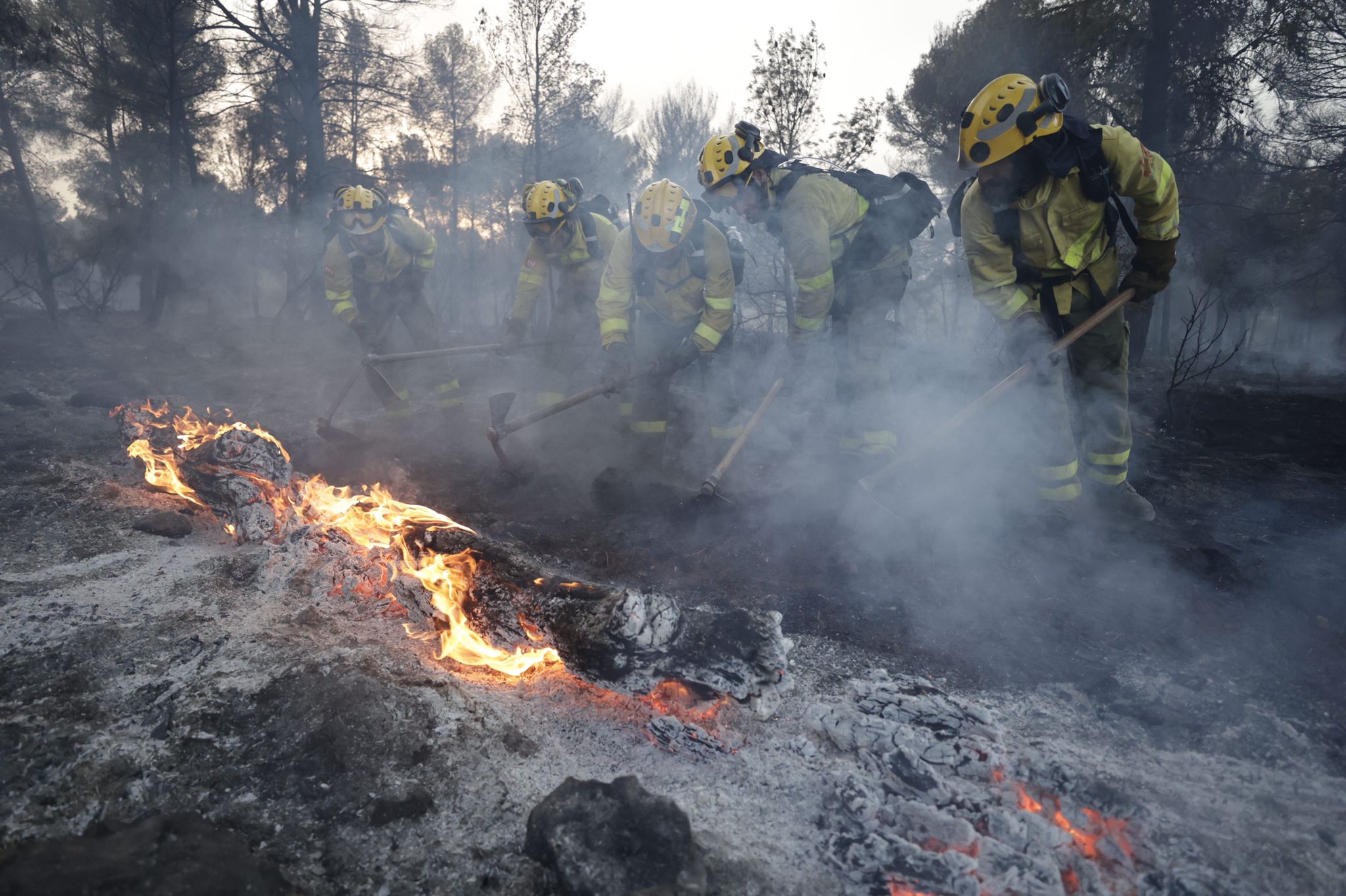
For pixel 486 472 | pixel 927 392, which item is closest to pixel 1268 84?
pixel 927 392

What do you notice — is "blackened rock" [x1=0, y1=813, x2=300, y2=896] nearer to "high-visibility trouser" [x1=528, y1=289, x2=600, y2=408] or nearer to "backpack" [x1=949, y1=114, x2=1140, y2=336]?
"backpack" [x1=949, y1=114, x2=1140, y2=336]

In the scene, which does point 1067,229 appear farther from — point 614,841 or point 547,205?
point 547,205

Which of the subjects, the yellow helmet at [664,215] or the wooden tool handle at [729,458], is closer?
the wooden tool handle at [729,458]

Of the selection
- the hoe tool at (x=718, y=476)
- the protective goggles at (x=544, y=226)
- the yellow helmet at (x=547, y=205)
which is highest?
the yellow helmet at (x=547, y=205)

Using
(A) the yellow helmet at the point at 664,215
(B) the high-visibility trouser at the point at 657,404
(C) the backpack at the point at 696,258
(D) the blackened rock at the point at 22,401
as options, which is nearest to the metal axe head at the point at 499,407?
(B) the high-visibility trouser at the point at 657,404

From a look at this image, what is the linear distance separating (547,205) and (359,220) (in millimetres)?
2397

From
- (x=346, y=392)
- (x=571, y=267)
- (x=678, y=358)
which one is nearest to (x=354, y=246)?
(x=346, y=392)

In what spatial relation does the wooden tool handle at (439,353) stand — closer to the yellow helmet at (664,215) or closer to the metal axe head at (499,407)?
the metal axe head at (499,407)

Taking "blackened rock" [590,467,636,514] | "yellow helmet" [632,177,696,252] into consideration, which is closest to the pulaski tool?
"yellow helmet" [632,177,696,252]

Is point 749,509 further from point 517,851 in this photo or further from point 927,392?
point 517,851

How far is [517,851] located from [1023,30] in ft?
41.0

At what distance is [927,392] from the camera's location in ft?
18.1

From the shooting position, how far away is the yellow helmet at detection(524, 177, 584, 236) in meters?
5.74

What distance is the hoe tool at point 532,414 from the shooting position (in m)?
4.96
